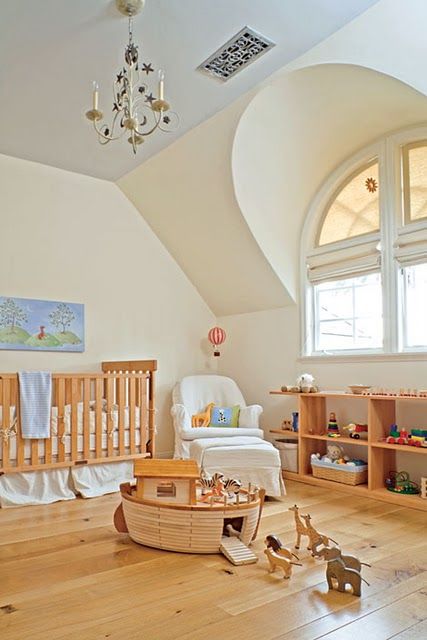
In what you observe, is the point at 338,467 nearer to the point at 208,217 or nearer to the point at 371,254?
the point at 371,254

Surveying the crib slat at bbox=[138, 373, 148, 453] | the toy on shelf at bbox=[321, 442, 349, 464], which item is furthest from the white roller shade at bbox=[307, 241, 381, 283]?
the crib slat at bbox=[138, 373, 148, 453]

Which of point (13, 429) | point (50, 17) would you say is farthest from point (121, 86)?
point (13, 429)

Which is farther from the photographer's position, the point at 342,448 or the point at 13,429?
the point at 342,448

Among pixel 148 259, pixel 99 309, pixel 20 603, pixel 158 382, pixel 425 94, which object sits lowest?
pixel 20 603

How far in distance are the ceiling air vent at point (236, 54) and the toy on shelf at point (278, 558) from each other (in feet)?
8.56

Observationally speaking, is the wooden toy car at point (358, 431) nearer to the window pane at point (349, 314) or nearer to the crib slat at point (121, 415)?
the window pane at point (349, 314)

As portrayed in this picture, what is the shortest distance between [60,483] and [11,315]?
142cm

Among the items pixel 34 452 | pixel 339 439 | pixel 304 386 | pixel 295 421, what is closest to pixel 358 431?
pixel 339 439

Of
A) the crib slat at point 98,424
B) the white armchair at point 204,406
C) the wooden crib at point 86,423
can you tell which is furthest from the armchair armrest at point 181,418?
the crib slat at point 98,424

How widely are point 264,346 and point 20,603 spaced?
3357 mm

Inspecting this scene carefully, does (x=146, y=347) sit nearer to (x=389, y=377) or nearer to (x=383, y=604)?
(x=389, y=377)

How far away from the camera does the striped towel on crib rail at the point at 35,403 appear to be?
3.56m

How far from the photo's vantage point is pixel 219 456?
144 inches

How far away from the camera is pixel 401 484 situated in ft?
11.8
